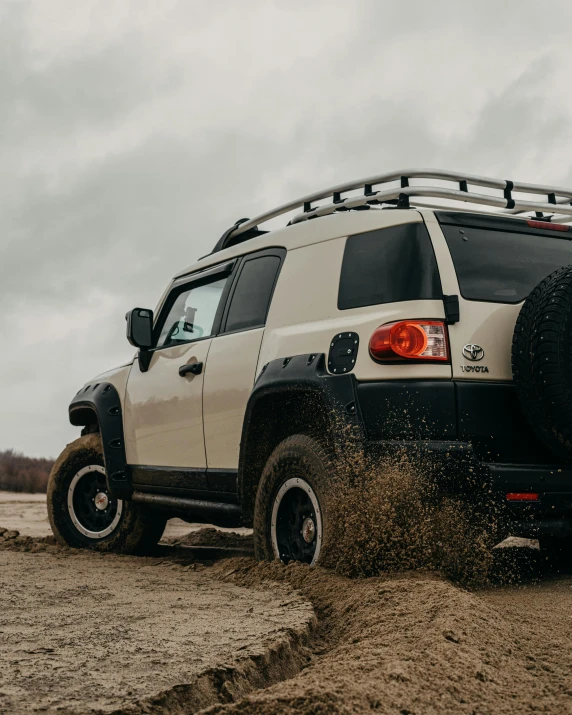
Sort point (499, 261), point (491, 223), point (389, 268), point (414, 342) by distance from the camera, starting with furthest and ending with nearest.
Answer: point (491, 223) < point (499, 261) < point (389, 268) < point (414, 342)

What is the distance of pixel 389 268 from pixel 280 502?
1.33 m

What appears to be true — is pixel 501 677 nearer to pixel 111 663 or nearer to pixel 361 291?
pixel 111 663

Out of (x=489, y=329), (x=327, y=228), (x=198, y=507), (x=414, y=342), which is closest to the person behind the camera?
(x=414, y=342)

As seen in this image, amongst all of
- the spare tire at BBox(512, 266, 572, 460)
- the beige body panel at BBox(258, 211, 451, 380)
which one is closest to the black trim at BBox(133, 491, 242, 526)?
the beige body panel at BBox(258, 211, 451, 380)

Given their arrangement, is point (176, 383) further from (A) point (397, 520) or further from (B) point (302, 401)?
(A) point (397, 520)

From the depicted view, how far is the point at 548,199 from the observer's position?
5648 millimetres

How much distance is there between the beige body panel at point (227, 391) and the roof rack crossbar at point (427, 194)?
34.9 inches

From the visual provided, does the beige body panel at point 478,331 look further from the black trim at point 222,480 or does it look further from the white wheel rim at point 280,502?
the black trim at point 222,480

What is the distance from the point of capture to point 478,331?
436 cm

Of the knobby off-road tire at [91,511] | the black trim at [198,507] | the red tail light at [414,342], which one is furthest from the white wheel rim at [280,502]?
the knobby off-road tire at [91,511]

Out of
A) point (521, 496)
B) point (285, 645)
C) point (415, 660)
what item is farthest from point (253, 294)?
point (415, 660)

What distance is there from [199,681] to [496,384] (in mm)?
2244

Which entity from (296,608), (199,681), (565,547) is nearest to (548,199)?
(565,547)

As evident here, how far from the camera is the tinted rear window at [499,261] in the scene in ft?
14.8
